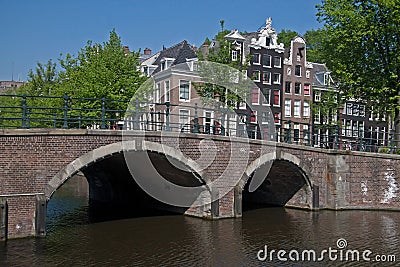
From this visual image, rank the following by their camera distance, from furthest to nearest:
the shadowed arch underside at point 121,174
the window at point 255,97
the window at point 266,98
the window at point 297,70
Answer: the window at point 297,70 < the window at point 266,98 < the window at point 255,97 < the shadowed arch underside at point 121,174

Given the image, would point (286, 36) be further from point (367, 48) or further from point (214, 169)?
point (214, 169)

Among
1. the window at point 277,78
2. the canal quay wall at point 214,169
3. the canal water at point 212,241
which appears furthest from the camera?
the window at point 277,78

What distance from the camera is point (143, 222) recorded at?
51.6 feet

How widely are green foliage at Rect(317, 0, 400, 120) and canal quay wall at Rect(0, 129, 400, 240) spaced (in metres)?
5.46

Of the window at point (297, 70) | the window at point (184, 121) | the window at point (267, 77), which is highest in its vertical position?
the window at point (297, 70)

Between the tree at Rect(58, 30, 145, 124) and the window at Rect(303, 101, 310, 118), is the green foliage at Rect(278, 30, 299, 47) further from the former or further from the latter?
the tree at Rect(58, 30, 145, 124)

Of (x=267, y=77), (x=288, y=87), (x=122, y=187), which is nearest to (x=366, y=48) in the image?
(x=122, y=187)

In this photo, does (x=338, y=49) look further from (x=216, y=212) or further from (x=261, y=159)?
(x=216, y=212)

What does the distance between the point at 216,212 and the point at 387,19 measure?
12.9 metres

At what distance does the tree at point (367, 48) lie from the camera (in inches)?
900

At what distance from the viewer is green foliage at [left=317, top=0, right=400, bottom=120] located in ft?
75.0

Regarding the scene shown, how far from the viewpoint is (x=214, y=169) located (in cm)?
1574

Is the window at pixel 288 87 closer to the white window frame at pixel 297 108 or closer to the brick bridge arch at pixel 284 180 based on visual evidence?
the white window frame at pixel 297 108

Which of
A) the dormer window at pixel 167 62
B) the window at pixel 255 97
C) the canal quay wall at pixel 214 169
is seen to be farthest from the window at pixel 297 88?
the canal quay wall at pixel 214 169
